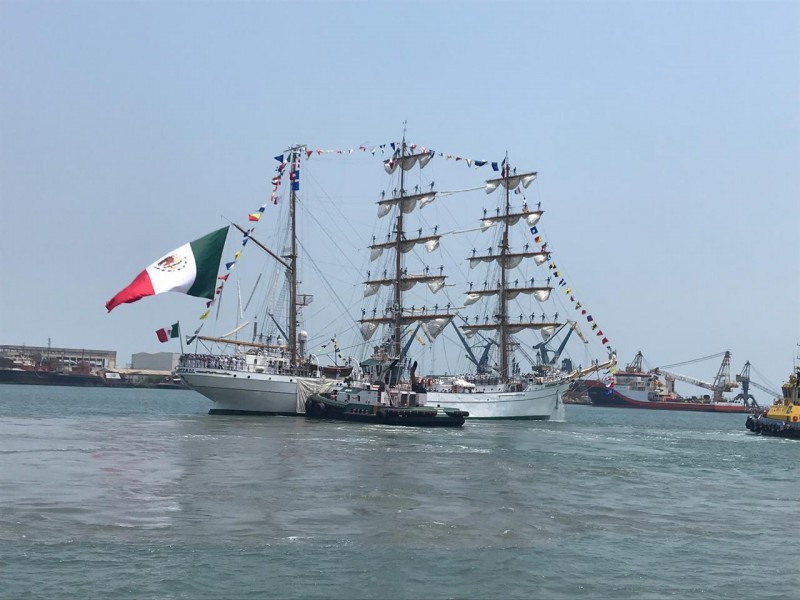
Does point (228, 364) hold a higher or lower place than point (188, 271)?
lower

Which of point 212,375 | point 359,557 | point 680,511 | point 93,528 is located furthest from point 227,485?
point 212,375

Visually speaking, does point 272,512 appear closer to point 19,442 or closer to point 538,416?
point 19,442

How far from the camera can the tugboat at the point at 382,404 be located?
67375 millimetres

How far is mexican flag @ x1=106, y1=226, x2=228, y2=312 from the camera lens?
57.8m

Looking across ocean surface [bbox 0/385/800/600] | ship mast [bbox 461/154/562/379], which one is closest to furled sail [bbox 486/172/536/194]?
ship mast [bbox 461/154/562/379]

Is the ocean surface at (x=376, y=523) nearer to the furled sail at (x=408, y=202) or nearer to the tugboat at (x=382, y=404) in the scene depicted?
the tugboat at (x=382, y=404)

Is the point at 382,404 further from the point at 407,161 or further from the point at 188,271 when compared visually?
the point at 407,161

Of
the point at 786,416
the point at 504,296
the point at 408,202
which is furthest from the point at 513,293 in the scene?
the point at 786,416

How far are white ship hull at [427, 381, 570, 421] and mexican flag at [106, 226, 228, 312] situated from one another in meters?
26.1

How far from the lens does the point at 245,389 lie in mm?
71688

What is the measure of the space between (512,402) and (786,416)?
25.5m

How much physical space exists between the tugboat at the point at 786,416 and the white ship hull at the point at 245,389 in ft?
123

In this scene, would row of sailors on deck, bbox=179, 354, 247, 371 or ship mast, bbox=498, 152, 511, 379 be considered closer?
row of sailors on deck, bbox=179, 354, 247, 371

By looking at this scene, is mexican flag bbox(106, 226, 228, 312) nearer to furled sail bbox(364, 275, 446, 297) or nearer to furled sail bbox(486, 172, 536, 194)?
furled sail bbox(364, 275, 446, 297)
